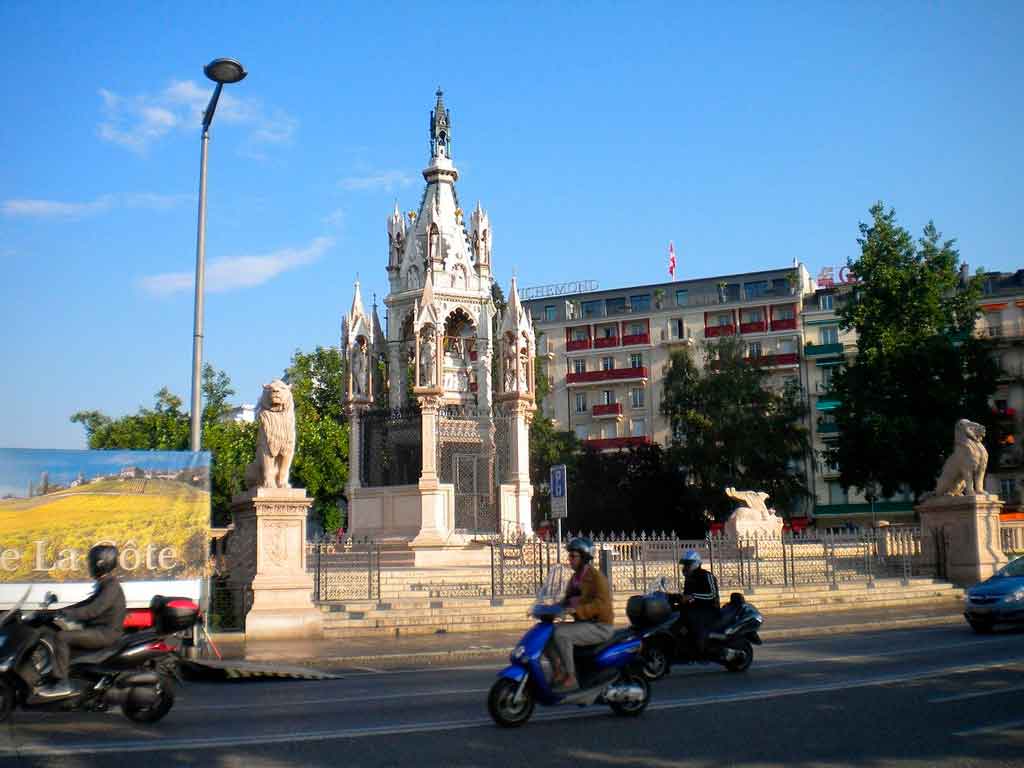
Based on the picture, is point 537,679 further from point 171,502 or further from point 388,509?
point 388,509

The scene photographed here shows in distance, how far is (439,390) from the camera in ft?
98.7

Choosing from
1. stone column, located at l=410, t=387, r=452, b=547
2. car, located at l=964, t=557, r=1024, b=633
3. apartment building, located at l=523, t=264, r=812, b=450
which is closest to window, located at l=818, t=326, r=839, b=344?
apartment building, located at l=523, t=264, r=812, b=450

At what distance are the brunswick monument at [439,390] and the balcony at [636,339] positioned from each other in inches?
1651

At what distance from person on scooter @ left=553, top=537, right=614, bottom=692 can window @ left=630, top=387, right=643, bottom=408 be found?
66.5 m

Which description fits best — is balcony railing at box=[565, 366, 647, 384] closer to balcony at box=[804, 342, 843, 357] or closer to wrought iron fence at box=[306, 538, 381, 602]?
balcony at box=[804, 342, 843, 357]

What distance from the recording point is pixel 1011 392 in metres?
66.5

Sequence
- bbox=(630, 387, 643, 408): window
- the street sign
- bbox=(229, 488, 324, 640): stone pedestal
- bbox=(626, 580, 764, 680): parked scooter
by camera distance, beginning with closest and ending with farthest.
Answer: bbox=(626, 580, 764, 680): parked scooter, bbox=(229, 488, 324, 640): stone pedestal, the street sign, bbox=(630, 387, 643, 408): window

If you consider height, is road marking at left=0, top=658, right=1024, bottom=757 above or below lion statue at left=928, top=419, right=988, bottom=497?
below

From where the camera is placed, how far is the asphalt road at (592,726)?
7.50m

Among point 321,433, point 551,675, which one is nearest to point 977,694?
point 551,675

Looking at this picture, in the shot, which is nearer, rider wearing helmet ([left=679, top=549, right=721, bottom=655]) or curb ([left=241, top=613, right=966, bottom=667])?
rider wearing helmet ([left=679, top=549, right=721, bottom=655])

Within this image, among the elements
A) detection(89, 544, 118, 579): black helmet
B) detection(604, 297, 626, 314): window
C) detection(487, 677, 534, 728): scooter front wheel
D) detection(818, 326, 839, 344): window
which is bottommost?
detection(487, 677, 534, 728): scooter front wheel

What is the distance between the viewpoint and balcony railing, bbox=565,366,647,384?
246 ft

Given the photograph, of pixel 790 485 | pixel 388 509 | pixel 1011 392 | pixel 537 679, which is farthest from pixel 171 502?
pixel 1011 392
